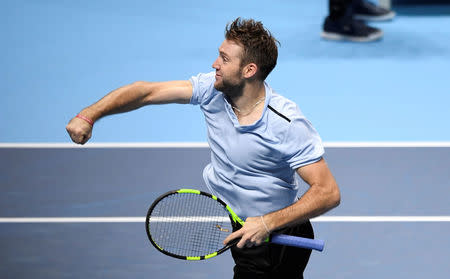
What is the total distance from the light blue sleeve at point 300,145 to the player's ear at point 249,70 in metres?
0.28

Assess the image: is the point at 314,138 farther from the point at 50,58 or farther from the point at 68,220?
the point at 50,58

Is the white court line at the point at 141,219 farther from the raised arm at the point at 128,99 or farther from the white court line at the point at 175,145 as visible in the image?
the raised arm at the point at 128,99

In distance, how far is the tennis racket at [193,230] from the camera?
342 cm

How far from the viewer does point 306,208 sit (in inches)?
125

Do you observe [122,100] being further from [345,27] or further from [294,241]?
[345,27]

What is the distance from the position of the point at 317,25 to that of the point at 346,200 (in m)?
5.31

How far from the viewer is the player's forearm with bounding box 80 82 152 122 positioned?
135 inches

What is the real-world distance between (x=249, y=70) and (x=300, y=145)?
414mm

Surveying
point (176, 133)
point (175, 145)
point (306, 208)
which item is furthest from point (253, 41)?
point (176, 133)

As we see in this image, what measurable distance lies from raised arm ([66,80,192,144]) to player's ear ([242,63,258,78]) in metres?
0.35

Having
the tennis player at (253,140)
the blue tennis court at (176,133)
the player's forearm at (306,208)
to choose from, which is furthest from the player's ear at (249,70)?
the blue tennis court at (176,133)

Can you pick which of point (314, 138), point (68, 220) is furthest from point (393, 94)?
point (314, 138)

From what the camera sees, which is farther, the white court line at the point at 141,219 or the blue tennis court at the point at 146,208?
the white court line at the point at 141,219

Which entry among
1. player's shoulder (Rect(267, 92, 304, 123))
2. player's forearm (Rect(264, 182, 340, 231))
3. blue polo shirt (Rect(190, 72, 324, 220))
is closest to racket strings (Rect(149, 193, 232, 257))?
blue polo shirt (Rect(190, 72, 324, 220))
